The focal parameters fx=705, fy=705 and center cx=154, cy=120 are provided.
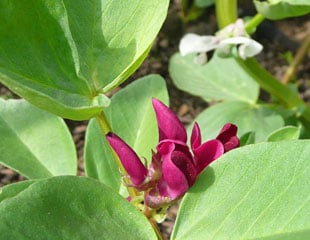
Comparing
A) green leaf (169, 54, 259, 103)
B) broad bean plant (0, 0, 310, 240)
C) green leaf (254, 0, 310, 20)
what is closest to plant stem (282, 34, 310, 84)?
green leaf (169, 54, 259, 103)

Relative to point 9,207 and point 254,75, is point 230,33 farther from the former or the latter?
point 9,207

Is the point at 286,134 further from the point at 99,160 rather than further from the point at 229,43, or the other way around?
the point at 229,43

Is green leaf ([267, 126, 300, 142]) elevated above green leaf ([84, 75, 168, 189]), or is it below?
above

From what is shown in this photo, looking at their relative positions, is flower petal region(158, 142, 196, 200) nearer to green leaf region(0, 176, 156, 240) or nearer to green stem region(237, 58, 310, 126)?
green leaf region(0, 176, 156, 240)

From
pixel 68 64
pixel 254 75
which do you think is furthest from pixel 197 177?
pixel 254 75

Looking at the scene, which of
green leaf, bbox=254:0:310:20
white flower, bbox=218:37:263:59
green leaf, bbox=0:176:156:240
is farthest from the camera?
white flower, bbox=218:37:263:59
